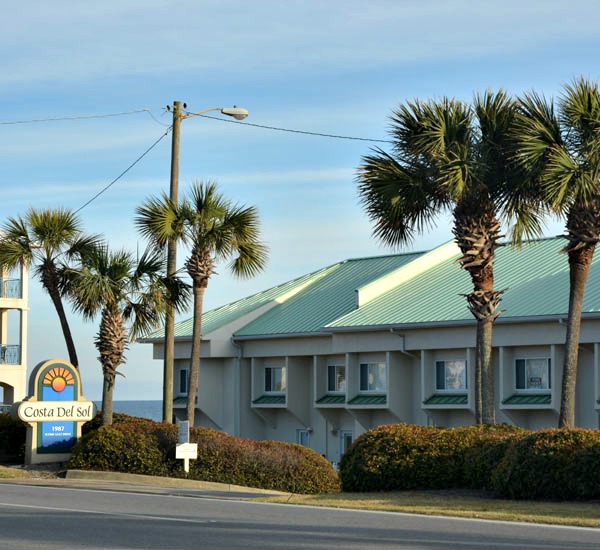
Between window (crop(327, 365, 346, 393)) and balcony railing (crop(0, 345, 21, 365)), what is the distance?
16.1m

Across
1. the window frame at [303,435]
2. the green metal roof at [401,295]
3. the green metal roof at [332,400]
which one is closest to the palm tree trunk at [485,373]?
the green metal roof at [401,295]

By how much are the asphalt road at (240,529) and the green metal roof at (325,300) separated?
21974 millimetres

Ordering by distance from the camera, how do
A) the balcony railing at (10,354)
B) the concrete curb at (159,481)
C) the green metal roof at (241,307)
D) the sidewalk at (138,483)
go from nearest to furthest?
the sidewalk at (138,483), the concrete curb at (159,481), the green metal roof at (241,307), the balcony railing at (10,354)

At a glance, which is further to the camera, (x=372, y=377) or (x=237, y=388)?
(x=237, y=388)

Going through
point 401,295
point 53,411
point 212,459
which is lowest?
point 212,459

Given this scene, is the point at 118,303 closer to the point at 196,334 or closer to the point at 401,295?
the point at 196,334

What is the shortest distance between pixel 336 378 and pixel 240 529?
2576cm

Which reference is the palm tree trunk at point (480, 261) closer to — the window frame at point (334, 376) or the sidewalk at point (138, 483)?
the sidewalk at point (138, 483)

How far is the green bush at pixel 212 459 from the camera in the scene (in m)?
24.3

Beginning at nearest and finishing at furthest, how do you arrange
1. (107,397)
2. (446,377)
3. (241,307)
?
1. (107,397)
2. (446,377)
3. (241,307)

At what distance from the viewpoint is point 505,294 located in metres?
34.3

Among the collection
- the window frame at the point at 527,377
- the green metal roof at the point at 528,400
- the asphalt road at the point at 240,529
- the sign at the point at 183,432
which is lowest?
the asphalt road at the point at 240,529

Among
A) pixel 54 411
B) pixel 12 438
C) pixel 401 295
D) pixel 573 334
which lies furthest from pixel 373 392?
pixel 573 334

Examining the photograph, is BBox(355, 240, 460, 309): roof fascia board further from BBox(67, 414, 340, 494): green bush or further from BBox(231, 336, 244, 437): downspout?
BBox(67, 414, 340, 494): green bush
